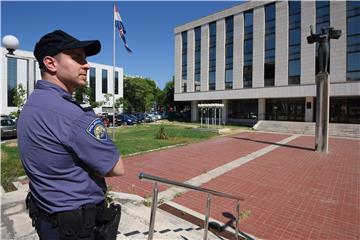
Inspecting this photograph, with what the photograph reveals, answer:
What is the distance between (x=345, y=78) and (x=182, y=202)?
25.4m

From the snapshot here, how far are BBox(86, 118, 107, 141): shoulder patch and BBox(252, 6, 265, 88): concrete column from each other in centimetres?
3009

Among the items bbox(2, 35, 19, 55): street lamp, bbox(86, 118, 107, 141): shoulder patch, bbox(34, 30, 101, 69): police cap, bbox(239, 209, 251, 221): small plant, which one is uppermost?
bbox(2, 35, 19, 55): street lamp

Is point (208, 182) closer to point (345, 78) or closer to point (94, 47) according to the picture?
point (94, 47)

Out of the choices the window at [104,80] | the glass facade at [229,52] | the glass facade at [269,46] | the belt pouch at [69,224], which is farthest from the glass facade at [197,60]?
the belt pouch at [69,224]

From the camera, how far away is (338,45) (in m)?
24.5

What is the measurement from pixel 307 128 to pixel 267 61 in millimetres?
10218

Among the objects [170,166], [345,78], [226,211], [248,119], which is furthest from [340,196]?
[248,119]

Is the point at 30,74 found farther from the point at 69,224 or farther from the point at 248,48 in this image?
the point at 248,48

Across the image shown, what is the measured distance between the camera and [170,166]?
9.04 metres

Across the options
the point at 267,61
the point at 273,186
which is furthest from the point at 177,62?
the point at 273,186

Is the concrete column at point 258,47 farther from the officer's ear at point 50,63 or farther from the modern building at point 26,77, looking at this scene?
the officer's ear at point 50,63

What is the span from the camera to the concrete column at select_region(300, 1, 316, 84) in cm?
2584

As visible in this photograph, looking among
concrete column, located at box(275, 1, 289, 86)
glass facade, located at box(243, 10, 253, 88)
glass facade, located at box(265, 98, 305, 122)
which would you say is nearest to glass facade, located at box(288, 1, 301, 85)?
concrete column, located at box(275, 1, 289, 86)

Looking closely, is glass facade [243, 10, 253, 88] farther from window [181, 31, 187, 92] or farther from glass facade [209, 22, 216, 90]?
window [181, 31, 187, 92]
